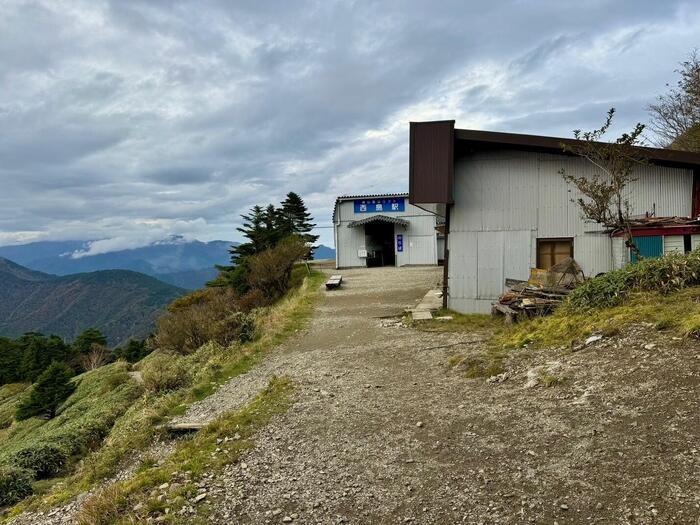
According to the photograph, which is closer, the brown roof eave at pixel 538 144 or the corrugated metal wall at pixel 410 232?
the brown roof eave at pixel 538 144

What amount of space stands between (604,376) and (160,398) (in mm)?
8197

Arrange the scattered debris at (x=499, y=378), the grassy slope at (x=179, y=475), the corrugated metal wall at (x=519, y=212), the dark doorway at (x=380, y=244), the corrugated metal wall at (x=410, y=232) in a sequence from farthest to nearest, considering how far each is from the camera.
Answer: the dark doorway at (x=380, y=244)
the corrugated metal wall at (x=410, y=232)
the corrugated metal wall at (x=519, y=212)
the scattered debris at (x=499, y=378)
the grassy slope at (x=179, y=475)

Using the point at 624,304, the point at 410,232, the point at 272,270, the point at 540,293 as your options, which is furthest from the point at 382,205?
the point at 624,304

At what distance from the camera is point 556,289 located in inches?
391

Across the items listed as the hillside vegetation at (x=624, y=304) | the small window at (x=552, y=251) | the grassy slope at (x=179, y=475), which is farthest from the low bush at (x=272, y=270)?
the grassy slope at (x=179, y=475)

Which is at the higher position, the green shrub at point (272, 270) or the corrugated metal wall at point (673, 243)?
the corrugated metal wall at point (673, 243)

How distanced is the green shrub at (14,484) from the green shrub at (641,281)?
9.70 m

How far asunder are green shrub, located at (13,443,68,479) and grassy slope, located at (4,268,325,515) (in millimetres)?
759

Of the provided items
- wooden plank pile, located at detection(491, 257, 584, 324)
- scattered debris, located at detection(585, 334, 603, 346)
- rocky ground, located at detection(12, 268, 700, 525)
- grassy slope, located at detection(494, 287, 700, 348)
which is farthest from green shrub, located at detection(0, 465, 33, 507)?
wooden plank pile, located at detection(491, 257, 584, 324)

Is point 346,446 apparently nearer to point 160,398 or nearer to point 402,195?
point 160,398

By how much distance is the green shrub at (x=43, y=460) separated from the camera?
26.6ft

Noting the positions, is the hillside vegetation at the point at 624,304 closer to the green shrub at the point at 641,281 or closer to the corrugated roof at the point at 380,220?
the green shrub at the point at 641,281

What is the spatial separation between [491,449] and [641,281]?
5.32 m

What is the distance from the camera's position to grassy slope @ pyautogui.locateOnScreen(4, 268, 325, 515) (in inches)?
248
